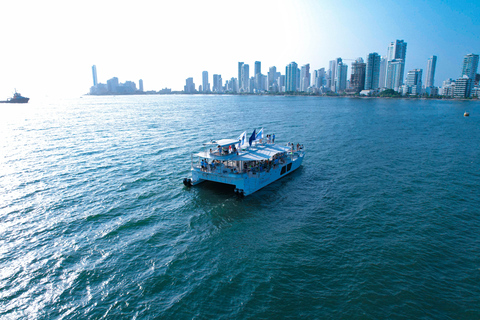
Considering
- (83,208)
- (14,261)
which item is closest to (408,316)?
(14,261)

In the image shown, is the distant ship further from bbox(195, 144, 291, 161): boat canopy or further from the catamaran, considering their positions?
bbox(195, 144, 291, 161): boat canopy

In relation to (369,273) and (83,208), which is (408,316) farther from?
(83,208)

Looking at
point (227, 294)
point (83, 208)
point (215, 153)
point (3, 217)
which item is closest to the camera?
point (227, 294)

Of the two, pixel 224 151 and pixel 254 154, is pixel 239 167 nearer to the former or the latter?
pixel 254 154

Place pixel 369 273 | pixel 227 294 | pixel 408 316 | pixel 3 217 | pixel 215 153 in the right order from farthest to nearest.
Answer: pixel 215 153, pixel 3 217, pixel 369 273, pixel 227 294, pixel 408 316

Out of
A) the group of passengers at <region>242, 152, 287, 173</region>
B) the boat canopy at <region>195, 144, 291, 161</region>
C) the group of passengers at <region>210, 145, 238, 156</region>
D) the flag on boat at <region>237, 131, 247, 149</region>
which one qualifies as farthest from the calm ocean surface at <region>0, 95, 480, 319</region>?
the flag on boat at <region>237, 131, 247, 149</region>

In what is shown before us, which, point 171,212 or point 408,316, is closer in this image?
point 408,316

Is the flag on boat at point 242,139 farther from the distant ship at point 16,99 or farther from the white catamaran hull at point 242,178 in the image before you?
the distant ship at point 16,99

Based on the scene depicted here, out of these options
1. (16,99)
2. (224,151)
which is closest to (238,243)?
(224,151)

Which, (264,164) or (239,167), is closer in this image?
(239,167)
